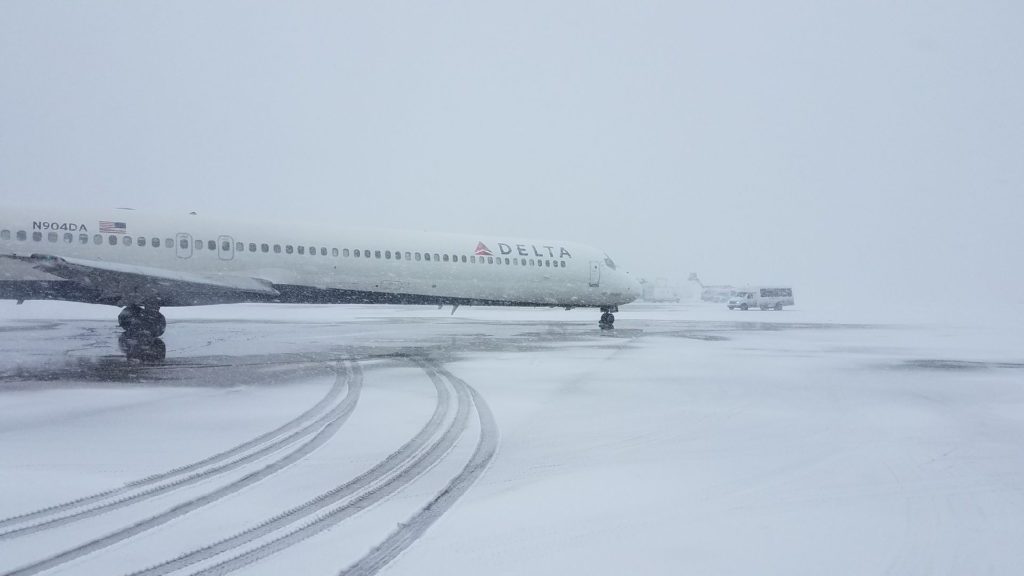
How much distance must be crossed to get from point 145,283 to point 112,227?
2.88 meters

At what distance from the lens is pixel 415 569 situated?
3250 mm

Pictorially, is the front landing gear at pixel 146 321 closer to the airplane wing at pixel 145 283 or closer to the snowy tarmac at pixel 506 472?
the airplane wing at pixel 145 283

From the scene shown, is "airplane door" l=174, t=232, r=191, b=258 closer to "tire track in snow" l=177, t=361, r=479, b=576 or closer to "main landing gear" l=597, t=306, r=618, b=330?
"tire track in snow" l=177, t=361, r=479, b=576

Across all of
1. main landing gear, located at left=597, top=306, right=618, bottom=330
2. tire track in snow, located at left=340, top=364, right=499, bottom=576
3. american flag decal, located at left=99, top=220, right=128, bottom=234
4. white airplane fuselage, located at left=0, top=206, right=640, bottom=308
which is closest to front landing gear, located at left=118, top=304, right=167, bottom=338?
white airplane fuselage, located at left=0, top=206, right=640, bottom=308

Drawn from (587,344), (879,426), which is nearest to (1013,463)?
(879,426)

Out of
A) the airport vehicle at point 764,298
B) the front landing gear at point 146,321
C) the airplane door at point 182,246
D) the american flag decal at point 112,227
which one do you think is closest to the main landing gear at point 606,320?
the airplane door at point 182,246

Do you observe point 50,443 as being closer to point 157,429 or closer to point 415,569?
point 157,429

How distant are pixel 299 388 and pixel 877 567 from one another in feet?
24.7

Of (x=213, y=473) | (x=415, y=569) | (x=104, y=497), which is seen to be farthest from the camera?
(x=213, y=473)

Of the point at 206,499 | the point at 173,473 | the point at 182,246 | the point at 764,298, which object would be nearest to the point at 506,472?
the point at 206,499

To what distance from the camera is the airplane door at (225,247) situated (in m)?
16.9

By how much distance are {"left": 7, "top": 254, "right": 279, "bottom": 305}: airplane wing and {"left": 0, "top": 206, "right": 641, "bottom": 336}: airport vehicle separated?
1.2 inches

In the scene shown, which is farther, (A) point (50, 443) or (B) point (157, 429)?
(B) point (157, 429)

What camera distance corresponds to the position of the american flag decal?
15.8 metres
